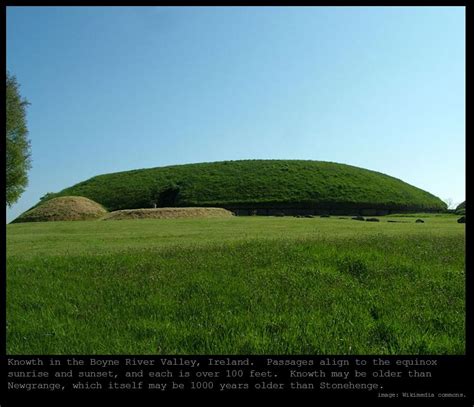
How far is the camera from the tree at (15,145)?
4134cm

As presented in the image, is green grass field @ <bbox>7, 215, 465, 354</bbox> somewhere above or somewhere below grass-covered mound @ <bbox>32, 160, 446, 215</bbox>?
below

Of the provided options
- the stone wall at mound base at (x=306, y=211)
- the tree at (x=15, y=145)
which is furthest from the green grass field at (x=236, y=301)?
the stone wall at mound base at (x=306, y=211)

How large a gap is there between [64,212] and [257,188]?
39.3 meters

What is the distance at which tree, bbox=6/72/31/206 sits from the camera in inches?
1628

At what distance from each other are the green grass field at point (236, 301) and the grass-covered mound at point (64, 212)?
140ft

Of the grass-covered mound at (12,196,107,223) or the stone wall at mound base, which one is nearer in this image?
the grass-covered mound at (12,196,107,223)

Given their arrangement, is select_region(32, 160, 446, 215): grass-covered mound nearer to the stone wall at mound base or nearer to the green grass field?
the stone wall at mound base

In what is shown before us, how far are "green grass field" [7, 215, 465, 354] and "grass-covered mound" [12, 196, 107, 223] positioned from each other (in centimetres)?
4272

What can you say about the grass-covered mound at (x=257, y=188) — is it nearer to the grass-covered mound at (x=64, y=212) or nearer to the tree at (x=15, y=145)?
the grass-covered mound at (x=64, y=212)

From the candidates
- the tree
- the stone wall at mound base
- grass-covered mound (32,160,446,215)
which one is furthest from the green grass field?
grass-covered mound (32,160,446,215)

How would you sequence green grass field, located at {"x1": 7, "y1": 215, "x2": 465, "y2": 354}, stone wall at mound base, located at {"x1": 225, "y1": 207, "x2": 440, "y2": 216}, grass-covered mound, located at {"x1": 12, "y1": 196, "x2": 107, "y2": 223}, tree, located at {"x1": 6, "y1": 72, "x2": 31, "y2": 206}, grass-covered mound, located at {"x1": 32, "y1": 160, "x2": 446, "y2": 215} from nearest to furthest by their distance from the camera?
green grass field, located at {"x1": 7, "y1": 215, "x2": 465, "y2": 354} → tree, located at {"x1": 6, "y1": 72, "x2": 31, "y2": 206} → grass-covered mound, located at {"x1": 12, "y1": 196, "x2": 107, "y2": 223} → stone wall at mound base, located at {"x1": 225, "y1": 207, "x2": 440, "y2": 216} → grass-covered mound, located at {"x1": 32, "y1": 160, "x2": 446, "y2": 215}

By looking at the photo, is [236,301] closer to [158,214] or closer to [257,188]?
[158,214]

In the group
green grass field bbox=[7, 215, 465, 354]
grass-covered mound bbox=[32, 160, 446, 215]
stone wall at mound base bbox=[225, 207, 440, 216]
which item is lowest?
green grass field bbox=[7, 215, 465, 354]
